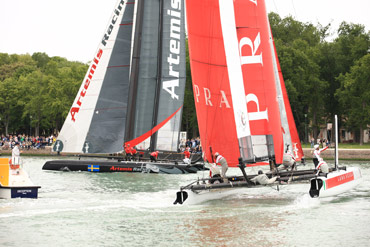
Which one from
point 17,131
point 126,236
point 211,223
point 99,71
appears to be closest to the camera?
point 126,236

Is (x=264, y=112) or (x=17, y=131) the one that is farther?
(x=17, y=131)

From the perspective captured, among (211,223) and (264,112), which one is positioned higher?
(264,112)

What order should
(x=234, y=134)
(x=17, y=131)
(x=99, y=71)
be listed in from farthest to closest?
(x=17, y=131) → (x=99, y=71) → (x=234, y=134)

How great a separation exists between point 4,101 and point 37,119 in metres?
8.31

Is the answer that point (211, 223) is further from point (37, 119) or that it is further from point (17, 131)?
point (17, 131)

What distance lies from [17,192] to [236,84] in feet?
25.4

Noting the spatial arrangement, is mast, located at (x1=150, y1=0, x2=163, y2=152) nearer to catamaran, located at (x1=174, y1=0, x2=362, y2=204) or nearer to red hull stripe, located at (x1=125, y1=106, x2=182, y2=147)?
red hull stripe, located at (x1=125, y1=106, x2=182, y2=147)

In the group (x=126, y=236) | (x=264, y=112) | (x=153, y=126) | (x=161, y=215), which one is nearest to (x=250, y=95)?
(x=264, y=112)

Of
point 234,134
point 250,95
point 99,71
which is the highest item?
point 99,71

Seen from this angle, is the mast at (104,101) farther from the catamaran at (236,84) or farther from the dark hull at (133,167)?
the catamaran at (236,84)

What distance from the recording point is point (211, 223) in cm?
1565

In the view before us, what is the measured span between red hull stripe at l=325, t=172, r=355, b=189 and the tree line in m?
42.7

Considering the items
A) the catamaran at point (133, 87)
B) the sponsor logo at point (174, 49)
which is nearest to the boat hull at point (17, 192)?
the catamaran at point (133, 87)

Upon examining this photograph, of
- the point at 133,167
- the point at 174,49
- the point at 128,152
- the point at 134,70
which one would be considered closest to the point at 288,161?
the point at 133,167
